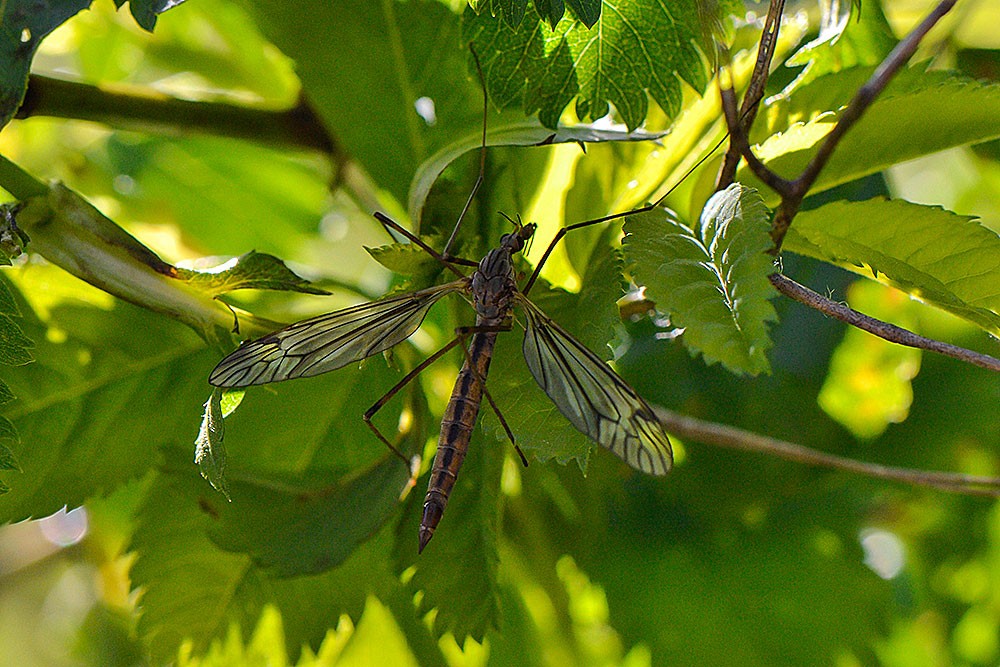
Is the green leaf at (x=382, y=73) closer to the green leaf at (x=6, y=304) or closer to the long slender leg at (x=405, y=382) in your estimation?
the long slender leg at (x=405, y=382)

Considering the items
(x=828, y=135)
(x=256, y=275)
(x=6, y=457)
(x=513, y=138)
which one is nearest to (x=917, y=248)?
(x=828, y=135)

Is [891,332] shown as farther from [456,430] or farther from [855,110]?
[456,430]

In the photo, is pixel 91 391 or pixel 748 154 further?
pixel 91 391

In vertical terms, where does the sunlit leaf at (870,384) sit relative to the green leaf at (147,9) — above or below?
below

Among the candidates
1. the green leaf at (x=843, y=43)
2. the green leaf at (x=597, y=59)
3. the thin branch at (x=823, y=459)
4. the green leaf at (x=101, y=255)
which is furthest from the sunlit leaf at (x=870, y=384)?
the green leaf at (x=101, y=255)

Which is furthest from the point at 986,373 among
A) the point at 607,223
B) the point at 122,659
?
the point at 122,659

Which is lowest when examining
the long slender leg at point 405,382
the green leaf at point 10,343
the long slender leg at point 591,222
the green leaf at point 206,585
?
the green leaf at point 206,585

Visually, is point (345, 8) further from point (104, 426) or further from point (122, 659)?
point (122, 659)
